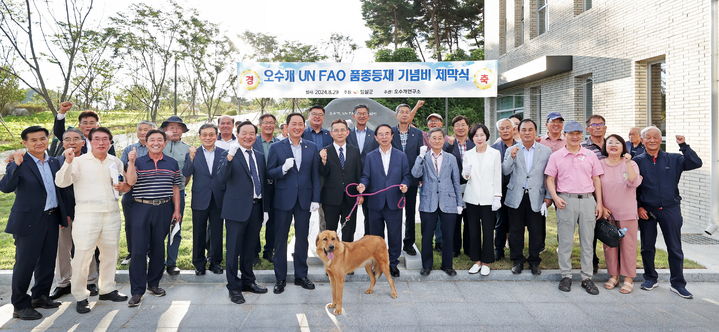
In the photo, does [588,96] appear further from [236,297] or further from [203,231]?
[236,297]

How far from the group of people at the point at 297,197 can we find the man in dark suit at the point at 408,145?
0.55 meters

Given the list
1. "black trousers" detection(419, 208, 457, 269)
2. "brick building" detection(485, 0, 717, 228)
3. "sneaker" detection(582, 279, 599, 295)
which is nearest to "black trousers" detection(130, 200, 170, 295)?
"black trousers" detection(419, 208, 457, 269)

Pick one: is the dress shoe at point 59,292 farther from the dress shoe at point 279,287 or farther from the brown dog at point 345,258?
the brown dog at point 345,258

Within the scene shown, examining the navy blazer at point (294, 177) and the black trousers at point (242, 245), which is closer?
the black trousers at point (242, 245)

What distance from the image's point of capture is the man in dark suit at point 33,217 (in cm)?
407

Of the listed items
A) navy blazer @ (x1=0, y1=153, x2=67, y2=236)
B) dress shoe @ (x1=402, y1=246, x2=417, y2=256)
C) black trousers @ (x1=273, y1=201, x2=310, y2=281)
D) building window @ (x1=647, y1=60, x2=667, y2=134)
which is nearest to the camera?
navy blazer @ (x1=0, y1=153, x2=67, y2=236)

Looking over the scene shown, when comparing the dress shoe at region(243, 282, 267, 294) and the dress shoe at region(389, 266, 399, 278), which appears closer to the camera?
the dress shoe at region(243, 282, 267, 294)

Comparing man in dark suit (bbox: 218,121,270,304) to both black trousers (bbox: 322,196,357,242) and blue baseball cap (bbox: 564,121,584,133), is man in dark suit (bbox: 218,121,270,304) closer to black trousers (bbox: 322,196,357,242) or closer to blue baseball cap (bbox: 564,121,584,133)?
black trousers (bbox: 322,196,357,242)

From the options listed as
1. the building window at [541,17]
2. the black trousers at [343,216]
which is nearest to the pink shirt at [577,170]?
the black trousers at [343,216]

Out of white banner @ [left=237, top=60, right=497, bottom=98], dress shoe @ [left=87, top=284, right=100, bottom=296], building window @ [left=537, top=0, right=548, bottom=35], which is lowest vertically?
dress shoe @ [left=87, top=284, right=100, bottom=296]

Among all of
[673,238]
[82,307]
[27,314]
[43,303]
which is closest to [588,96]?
[673,238]

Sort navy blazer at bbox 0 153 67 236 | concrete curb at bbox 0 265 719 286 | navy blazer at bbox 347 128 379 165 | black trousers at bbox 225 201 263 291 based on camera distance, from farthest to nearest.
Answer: navy blazer at bbox 347 128 379 165, concrete curb at bbox 0 265 719 286, black trousers at bbox 225 201 263 291, navy blazer at bbox 0 153 67 236

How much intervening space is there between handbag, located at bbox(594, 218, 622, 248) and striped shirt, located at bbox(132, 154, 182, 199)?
4732mm

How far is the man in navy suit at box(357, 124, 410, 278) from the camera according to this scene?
5223mm
